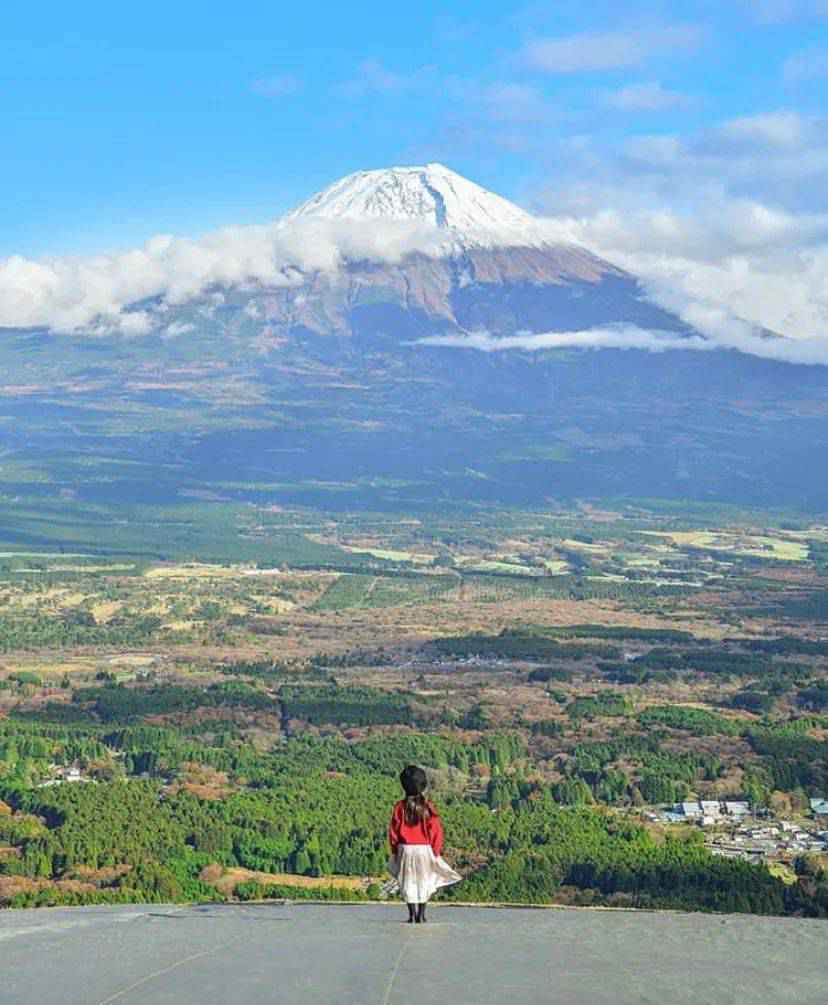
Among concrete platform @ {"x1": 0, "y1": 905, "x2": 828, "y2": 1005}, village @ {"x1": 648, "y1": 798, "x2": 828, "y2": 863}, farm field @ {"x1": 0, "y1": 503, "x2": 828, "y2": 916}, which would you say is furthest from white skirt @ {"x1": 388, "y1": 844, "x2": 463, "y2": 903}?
village @ {"x1": 648, "y1": 798, "x2": 828, "y2": 863}

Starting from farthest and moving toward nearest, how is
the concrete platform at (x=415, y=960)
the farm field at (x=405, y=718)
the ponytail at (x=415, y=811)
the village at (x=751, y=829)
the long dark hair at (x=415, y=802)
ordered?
the village at (x=751, y=829) < the farm field at (x=405, y=718) < the ponytail at (x=415, y=811) < the long dark hair at (x=415, y=802) < the concrete platform at (x=415, y=960)

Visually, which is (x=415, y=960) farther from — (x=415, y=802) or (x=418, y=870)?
(x=415, y=802)

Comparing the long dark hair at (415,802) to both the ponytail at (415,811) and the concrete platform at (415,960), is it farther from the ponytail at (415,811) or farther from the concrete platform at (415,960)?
the concrete platform at (415,960)

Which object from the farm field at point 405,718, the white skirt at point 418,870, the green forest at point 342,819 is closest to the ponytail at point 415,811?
the white skirt at point 418,870

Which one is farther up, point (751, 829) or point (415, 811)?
point (415, 811)

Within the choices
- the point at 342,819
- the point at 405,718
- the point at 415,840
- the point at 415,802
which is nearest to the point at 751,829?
the point at 342,819

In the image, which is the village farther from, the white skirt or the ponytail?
the ponytail

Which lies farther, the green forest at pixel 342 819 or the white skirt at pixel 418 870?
the green forest at pixel 342 819
